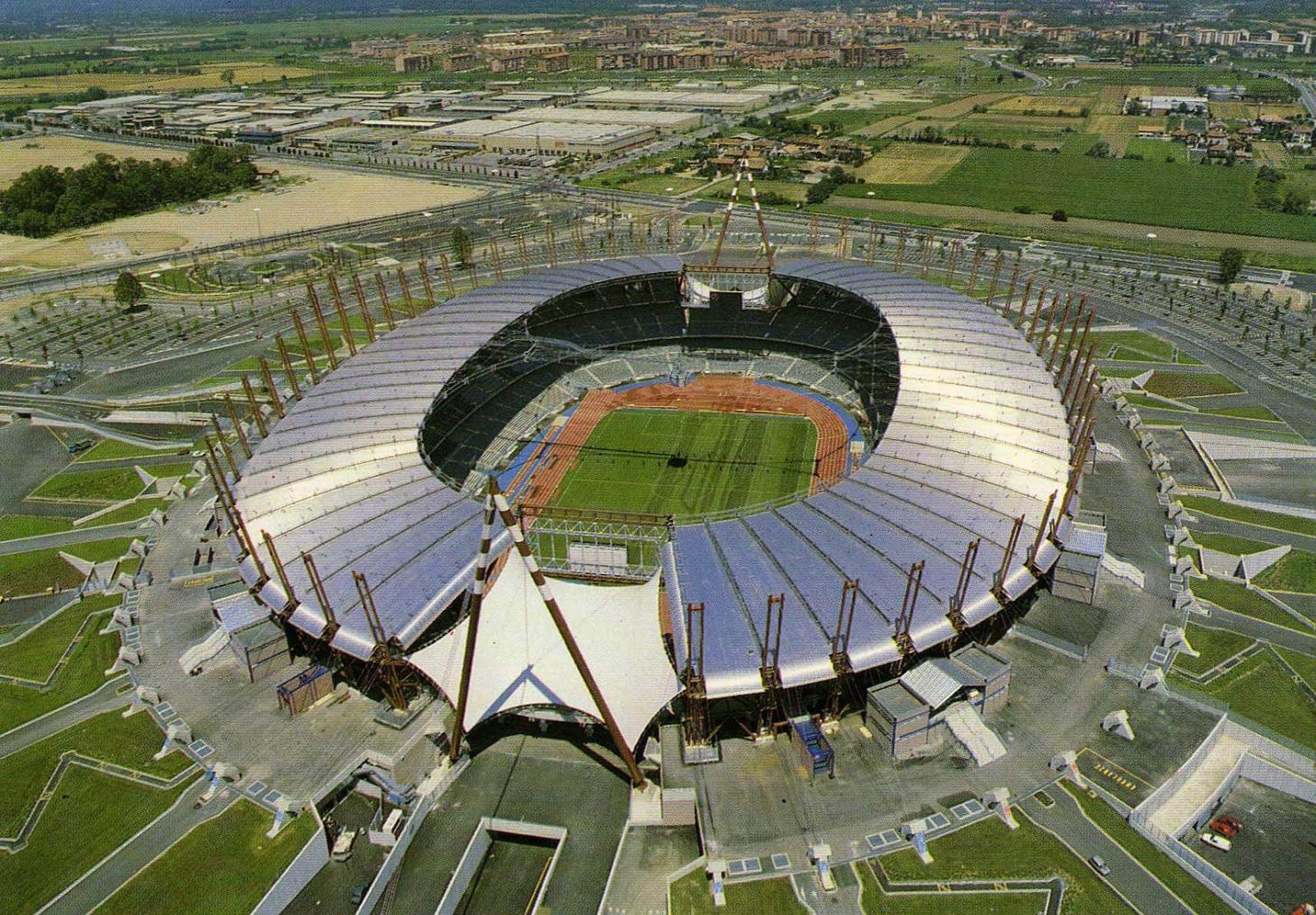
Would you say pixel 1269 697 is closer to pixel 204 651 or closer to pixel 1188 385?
pixel 1188 385

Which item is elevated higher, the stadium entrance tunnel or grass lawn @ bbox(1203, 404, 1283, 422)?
the stadium entrance tunnel

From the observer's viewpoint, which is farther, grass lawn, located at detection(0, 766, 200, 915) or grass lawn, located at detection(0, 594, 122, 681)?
grass lawn, located at detection(0, 594, 122, 681)

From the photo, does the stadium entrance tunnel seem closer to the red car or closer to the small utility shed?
the small utility shed

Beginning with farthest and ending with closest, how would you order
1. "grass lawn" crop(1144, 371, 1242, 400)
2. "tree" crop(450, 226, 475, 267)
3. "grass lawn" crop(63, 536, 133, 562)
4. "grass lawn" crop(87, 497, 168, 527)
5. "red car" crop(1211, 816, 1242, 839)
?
"tree" crop(450, 226, 475, 267)
"grass lawn" crop(1144, 371, 1242, 400)
"grass lawn" crop(87, 497, 168, 527)
"grass lawn" crop(63, 536, 133, 562)
"red car" crop(1211, 816, 1242, 839)

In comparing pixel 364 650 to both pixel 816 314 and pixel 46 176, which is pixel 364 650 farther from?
pixel 46 176

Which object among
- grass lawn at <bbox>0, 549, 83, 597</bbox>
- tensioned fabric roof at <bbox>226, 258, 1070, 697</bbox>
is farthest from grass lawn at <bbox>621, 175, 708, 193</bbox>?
grass lawn at <bbox>0, 549, 83, 597</bbox>
